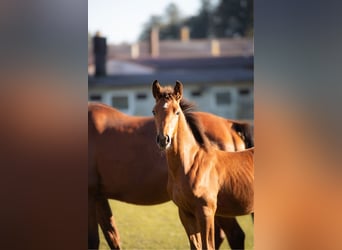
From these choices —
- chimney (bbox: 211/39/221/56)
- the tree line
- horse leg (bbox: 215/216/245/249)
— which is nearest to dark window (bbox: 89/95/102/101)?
chimney (bbox: 211/39/221/56)

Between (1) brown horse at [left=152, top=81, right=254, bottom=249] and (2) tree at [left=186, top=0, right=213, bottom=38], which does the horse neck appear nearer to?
(1) brown horse at [left=152, top=81, right=254, bottom=249]

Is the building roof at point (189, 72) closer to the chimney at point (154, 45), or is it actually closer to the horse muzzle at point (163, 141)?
the chimney at point (154, 45)

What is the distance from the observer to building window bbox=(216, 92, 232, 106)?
1836cm

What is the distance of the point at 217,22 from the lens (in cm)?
3262

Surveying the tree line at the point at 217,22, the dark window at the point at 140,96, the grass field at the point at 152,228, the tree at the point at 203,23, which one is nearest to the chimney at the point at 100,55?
the dark window at the point at 140,96

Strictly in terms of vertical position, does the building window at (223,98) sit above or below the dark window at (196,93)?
below

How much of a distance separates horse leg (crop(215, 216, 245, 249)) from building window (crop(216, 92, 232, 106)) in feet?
46.4

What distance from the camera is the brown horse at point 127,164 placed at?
4.33 m

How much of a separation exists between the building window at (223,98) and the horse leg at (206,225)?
1501 cm
